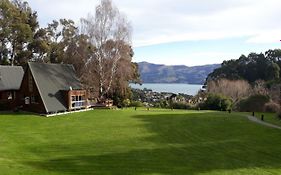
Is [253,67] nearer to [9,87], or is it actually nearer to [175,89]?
[175,89]

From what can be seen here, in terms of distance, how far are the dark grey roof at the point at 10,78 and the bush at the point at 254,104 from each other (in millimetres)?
27767

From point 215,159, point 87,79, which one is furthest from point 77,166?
point 87,79

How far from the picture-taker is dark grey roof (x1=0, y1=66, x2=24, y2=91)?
142ft

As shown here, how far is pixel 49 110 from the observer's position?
3791 cm

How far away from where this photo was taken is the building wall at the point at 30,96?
3881cm

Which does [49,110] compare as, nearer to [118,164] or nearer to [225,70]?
[118,164]

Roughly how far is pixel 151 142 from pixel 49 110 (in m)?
17.5

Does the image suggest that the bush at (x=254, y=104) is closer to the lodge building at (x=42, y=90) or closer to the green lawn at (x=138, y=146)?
the green lawn at (x=138, y=146)

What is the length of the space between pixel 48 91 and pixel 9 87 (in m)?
6.35

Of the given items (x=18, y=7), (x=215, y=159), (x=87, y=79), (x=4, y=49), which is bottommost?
(x=215, y=159)

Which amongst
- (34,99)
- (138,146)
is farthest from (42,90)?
(138,146)

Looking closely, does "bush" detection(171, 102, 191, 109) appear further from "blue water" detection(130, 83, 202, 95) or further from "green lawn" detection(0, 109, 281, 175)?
"green lawn" detection(0, 109, 281, 175)

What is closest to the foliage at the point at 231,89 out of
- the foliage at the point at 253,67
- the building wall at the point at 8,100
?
the foliage at the point at 253,67

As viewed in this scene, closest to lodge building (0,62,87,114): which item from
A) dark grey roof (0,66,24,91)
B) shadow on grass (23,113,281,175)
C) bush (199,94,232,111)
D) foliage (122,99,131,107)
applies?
dark grey roof (0,66,24,91)
